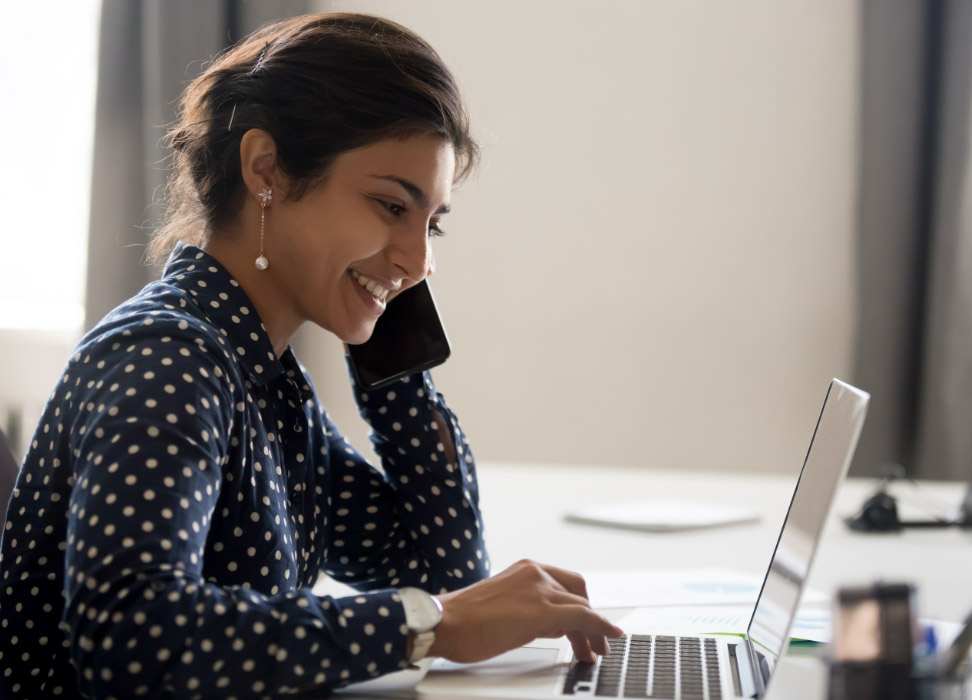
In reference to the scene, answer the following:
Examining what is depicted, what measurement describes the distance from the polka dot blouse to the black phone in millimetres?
104

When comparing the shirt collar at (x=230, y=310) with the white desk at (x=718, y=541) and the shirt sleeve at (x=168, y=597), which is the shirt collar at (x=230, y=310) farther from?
the white desk at (x=718, y=541)

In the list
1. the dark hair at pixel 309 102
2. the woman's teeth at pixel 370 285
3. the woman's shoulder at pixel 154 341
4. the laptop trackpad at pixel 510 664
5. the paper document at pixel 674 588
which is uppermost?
the dark hair at pixel 309 102

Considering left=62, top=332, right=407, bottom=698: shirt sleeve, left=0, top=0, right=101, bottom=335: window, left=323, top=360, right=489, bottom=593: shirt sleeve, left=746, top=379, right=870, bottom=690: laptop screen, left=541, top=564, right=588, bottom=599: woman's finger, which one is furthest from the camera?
left=0, top=0, right=101, bottom=335: window

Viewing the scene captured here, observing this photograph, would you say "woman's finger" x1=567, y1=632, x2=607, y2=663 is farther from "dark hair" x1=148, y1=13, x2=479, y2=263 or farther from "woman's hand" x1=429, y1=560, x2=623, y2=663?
"dark hair" x1=148, y1=13, x2=479, y2=263

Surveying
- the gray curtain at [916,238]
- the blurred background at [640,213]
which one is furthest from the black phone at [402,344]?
the gray curtain at [916,238]

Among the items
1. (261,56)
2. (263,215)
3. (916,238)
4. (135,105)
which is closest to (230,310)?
(263,215)

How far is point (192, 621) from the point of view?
0.65 metres

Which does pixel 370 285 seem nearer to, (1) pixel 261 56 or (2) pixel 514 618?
(1) pixel 261 56

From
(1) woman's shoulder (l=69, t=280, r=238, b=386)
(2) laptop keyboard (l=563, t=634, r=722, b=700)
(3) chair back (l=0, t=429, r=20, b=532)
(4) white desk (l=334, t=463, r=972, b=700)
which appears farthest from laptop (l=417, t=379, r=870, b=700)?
(3) chair back (l=0, t=429, r=20, b=532)

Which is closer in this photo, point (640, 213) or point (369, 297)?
point (369, 297)

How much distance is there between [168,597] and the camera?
64 cm

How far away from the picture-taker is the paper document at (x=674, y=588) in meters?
1.08

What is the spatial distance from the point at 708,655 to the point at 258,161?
0.61 meters

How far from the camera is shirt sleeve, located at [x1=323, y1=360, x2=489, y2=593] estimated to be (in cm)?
120
